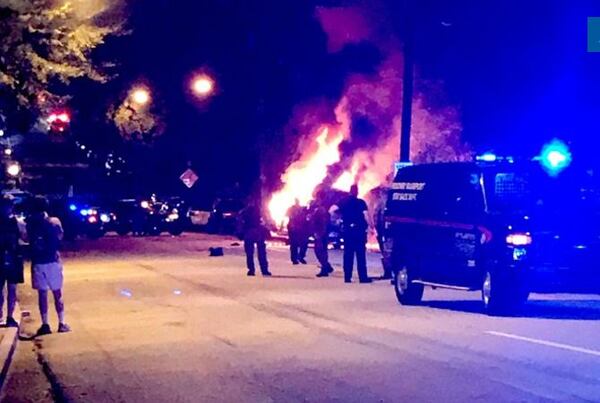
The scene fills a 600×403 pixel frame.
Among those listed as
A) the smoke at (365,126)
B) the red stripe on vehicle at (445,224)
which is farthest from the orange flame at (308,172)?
the red stripe on vehicle at (445,224)

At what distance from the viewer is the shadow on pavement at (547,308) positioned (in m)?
16.4

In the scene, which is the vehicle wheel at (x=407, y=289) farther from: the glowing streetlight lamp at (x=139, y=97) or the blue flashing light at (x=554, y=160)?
the glowing streetlight lamp at (x=139, y=97)

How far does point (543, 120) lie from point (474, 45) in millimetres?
3791

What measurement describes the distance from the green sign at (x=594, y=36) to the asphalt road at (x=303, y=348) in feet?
71.9

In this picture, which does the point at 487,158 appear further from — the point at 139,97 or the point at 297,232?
the point at 139,97

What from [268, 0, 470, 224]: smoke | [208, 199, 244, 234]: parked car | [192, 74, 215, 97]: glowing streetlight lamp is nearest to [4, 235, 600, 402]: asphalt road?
[268, 0, 470, 224]: smoke

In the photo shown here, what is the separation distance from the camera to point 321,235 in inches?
997

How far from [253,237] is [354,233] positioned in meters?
3.40

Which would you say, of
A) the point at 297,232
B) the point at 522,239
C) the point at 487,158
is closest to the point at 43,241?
the point at 522,239

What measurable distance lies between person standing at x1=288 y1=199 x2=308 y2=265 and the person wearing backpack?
1381 cm

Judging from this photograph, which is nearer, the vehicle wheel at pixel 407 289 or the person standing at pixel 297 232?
the vehicle wheel at pixel 407 289

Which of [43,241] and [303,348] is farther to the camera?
[43,241]

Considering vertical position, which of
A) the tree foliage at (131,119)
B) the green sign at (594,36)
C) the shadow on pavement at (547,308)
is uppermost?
the green sign at (594,36)

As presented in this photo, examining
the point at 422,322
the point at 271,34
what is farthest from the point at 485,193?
the point at 271,34
